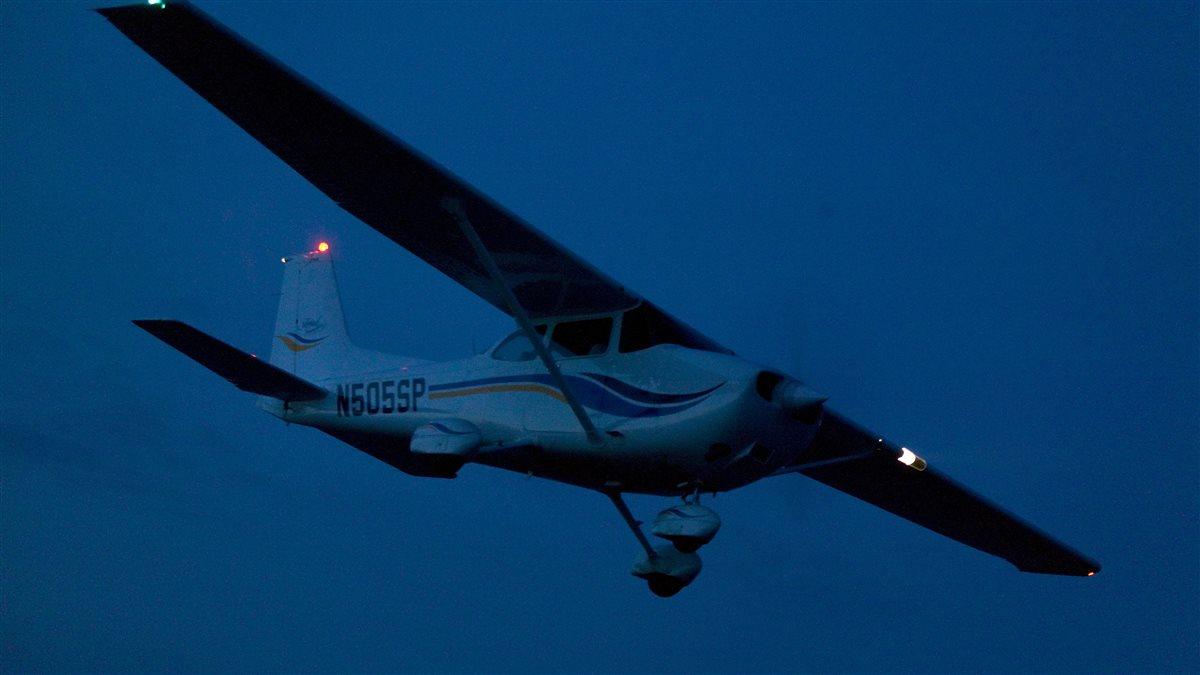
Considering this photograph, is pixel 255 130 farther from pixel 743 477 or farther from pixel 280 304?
pixel 280 304

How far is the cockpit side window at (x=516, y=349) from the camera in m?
12.9

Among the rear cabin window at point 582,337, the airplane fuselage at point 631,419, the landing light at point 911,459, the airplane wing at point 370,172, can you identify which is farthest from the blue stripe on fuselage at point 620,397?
the landing light at point 911,459

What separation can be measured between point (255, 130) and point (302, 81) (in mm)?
1048

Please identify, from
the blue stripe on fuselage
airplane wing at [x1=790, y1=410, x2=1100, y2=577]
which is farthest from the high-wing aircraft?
airplane wing at [x1=790, y1=410, x2=1100, y2=577]

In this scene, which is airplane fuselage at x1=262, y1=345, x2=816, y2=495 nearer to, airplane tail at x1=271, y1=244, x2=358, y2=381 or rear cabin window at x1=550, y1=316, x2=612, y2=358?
rear cabin window at x1=550, y1=316, x2=612, y2=358

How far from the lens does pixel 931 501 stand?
1697 centimetres

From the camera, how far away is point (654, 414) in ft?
38.7

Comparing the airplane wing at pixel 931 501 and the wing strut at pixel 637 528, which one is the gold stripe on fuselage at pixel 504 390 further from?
the airplane wing at pixel 931 501

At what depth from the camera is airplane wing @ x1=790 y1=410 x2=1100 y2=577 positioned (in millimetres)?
15352

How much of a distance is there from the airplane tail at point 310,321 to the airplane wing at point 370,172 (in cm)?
389

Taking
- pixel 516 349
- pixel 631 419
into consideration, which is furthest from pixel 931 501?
pixel 516 349

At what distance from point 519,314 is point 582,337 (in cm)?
81

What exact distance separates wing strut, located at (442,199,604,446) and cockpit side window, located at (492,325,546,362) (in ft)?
1.83

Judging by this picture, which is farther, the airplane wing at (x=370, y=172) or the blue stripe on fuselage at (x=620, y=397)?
the blue stripe on fuselage at (x=620, y=397)
